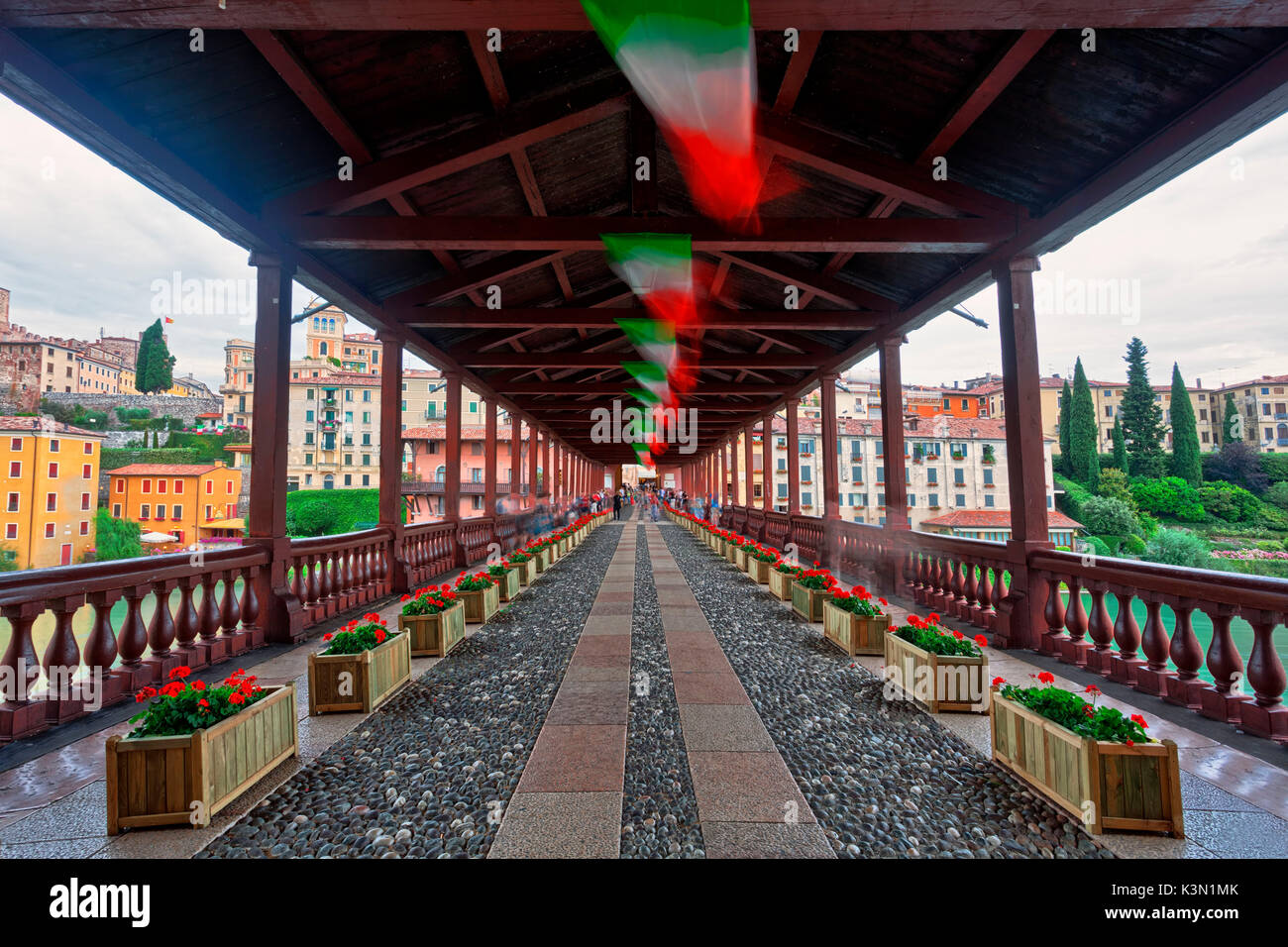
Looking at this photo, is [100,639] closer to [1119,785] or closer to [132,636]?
[132,636]

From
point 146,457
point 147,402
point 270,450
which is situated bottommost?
point 270,450

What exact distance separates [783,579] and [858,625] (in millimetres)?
2537

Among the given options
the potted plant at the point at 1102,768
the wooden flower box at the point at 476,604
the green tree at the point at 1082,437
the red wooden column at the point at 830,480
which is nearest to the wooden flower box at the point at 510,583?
the wooden flower box at the point at 476,604

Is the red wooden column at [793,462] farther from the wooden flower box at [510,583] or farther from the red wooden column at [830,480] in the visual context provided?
the wooden flower box at [510,583]

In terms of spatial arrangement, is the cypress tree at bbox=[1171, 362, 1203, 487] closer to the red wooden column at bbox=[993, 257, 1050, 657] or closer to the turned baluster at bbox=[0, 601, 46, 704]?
the red wooden column at bbox=[993, 257, 1050, 657]

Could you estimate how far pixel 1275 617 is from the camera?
2.92 metres

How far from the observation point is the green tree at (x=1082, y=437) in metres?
25.5

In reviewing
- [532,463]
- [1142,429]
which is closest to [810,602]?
[532,463]

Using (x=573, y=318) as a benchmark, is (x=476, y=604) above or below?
below

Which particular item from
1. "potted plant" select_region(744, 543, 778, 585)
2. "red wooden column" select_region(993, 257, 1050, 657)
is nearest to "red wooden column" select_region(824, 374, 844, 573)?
"potted plant" select_region(744, 543, 778, 585)

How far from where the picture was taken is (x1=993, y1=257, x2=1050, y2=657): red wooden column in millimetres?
4809

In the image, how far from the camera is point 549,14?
9.16 feet

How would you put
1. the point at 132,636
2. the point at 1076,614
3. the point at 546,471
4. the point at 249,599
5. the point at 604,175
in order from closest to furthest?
the point at 132,636, the point at 1076,614, the point at 249,599, the point at 604,175, the point at 546,471
